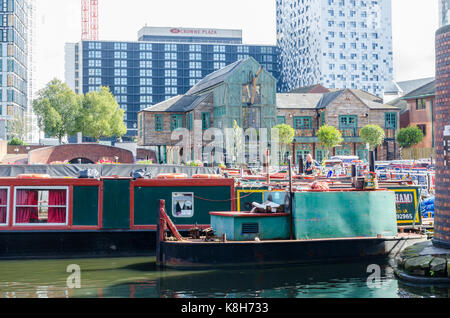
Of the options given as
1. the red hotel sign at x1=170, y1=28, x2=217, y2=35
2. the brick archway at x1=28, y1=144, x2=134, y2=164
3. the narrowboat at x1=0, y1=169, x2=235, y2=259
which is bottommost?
the narrowboat at x1=0, y1=169, x2=235, y2=259

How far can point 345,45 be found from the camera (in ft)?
398

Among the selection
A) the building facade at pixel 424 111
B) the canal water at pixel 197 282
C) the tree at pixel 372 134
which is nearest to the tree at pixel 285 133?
the tree at pixel 372 134

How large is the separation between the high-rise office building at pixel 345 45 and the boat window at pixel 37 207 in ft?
346

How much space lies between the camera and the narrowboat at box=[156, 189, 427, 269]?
51.8 feet

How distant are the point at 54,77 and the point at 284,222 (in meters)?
66.0

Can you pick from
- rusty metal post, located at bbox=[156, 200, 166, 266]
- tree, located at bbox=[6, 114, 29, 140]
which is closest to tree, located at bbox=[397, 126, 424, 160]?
rusty metal post, located at bbox=[156, 200, 166, 266]

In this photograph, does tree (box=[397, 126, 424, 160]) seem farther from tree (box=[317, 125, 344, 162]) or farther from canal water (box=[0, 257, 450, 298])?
canal water (box=[0, 257, 450, 298])

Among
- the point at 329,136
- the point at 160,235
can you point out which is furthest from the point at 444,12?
the point at 329,136

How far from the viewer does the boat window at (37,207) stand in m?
18.3

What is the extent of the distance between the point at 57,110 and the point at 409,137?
44.5m

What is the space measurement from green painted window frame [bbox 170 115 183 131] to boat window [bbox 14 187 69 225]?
108 ft

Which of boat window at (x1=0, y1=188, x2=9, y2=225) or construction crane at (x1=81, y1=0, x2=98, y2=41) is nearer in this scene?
boat window at (x1=0, y1=188, x2=9, y2=225)

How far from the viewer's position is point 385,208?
1712cm

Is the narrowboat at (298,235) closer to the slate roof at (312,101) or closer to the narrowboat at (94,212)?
the narrowboat at (94,212)
